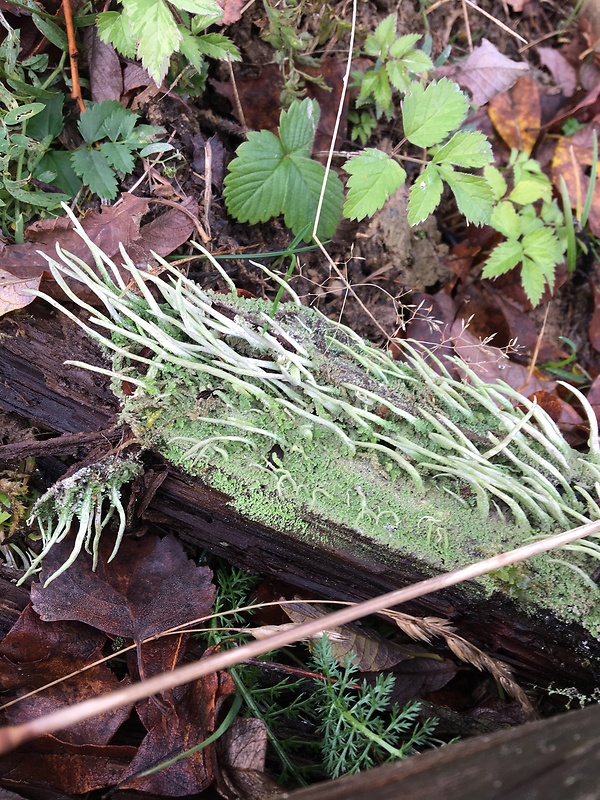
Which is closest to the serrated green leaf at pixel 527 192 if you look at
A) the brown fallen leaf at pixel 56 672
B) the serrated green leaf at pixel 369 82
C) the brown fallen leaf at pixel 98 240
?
the serrated green leaf at pixel 369 82

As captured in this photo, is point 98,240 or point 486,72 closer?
point 98,240

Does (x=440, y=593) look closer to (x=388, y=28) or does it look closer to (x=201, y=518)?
(x=201, y=518)

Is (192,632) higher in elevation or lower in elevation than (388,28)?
lower

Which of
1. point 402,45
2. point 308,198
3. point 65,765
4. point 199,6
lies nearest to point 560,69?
point 402,45

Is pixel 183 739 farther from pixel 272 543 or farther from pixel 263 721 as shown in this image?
pixel 272 543

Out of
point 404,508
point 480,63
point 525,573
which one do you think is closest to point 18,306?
point 404,508

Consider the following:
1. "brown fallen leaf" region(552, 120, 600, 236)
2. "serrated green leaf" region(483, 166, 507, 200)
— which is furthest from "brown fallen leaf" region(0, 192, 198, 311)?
"brown fallen leaf" region(552, 120, 600, 236)

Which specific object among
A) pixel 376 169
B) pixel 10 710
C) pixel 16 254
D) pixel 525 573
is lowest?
pixel 10 710

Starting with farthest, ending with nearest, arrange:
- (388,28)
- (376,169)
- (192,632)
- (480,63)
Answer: (480,63) < (388,28) < (376,169) < (192,632)
